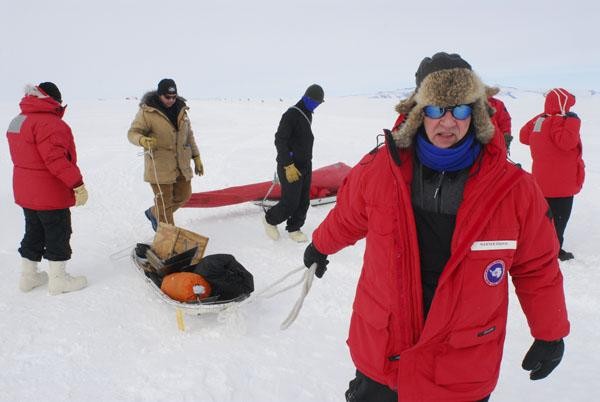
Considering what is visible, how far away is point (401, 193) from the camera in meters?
1.71

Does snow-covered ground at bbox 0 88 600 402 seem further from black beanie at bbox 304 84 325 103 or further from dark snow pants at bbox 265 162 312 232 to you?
black beanie at bbox 304 84 325 103

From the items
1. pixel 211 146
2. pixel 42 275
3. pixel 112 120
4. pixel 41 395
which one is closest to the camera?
pixel 41 395

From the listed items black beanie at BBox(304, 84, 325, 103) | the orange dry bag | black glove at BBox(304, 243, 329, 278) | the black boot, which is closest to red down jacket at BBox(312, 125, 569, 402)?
black glove at BBox(304, 243, 329, 278)

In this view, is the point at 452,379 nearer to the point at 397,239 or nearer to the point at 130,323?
the point at 397,239

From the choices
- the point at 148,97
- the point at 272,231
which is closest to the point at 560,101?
the point at 272,231

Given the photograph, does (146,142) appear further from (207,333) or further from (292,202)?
(207,333)

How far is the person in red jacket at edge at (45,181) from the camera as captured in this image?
3.70m

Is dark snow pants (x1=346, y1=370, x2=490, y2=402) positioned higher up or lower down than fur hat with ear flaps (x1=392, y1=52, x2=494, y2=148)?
lower down

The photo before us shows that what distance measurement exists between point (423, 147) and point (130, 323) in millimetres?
2797

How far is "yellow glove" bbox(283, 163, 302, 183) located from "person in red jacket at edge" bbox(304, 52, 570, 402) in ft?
10.6

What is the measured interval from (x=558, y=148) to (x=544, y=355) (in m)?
3.36

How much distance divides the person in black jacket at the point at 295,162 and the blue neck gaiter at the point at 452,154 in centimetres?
336

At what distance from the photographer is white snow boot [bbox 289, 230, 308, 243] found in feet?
17.6

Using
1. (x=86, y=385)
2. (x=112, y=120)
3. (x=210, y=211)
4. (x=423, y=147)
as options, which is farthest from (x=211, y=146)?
(x=423, y=147)
